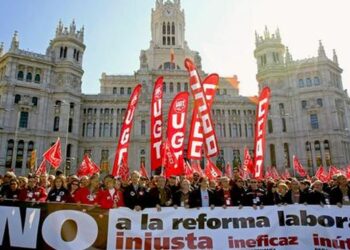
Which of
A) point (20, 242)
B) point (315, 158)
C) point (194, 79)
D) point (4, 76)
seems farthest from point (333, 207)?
point (4, 76)

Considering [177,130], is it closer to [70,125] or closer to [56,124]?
[70,125]

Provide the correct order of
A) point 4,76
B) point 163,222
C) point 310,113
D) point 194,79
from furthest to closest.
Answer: point 310,113, point 4,76, point 194,79, point 163,222

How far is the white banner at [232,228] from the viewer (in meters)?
7.65

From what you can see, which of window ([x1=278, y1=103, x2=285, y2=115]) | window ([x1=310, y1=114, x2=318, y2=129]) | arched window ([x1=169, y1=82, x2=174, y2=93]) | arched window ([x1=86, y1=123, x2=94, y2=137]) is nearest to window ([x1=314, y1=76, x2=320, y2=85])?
window ([x1=310, y1=114, x2=318, y2=129])

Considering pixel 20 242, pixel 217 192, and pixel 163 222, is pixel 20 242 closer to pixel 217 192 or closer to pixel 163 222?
pixel 163 222

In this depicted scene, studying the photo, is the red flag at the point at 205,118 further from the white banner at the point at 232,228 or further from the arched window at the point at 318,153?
the arched window at the point at 318,153

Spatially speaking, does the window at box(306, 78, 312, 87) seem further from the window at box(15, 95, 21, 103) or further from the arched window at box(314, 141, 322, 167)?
the window at box(15, 95, 21, 103)

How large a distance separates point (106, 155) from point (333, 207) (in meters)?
49.8

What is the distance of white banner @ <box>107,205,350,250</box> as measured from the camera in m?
7.65

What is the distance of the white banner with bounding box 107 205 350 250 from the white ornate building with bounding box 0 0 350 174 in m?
44.1

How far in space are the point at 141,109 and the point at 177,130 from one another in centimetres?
4398

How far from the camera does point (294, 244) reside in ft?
25.5

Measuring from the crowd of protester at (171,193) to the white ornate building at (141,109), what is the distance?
A: 4196 centimetres

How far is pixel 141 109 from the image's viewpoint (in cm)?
5644
